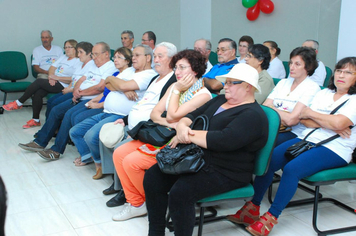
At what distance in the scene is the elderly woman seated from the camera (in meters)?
2.01

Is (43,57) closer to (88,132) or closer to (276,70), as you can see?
(88,132)

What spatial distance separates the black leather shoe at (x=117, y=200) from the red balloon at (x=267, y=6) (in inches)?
164

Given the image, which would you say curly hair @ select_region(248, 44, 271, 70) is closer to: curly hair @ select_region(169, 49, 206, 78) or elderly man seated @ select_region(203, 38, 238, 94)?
elderly man seated @ select_region(203, 38, 238, 94)

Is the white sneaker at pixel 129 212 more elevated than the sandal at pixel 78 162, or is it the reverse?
the white sneaker at pixel 129 212

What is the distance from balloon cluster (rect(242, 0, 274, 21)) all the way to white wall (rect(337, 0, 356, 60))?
2.17m

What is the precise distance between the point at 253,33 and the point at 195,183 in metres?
4.76

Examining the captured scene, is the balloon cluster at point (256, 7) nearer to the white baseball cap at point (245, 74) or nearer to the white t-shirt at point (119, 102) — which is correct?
the white t-shirt at point (119, 102)

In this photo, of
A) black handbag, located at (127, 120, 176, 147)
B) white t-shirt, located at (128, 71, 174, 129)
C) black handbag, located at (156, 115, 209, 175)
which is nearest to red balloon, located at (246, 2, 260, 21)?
white t-shirt, located at (128, 71, 174, 129)

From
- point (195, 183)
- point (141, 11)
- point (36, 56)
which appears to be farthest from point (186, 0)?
point (195, 183)

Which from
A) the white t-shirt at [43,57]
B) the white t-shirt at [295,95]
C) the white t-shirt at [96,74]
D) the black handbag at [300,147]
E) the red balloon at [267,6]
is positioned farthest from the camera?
the white t-shirt at [43,57]

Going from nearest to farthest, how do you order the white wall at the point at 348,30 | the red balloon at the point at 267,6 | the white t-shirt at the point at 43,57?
the white wall at the point at 348,30 < the red balloon at the point at 267,6 < the white t-shirt at the point at 43,57

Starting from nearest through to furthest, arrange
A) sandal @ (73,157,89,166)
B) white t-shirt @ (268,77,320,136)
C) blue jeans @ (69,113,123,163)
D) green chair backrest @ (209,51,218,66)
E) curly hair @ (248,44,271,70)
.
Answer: white t-shirt @ (268,77,320,136), curly hair @ (248,44,271,70), blue jeans @ (69,113,123,163), sandal @ (73,157,89,166), green chair backrest @ (209,51,218,66)

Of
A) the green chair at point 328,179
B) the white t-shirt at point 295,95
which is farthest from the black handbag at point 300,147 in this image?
the white t-shirt at point 295,95

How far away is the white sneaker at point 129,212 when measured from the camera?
2621 millimetres
